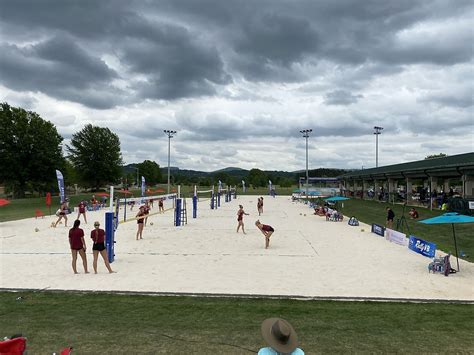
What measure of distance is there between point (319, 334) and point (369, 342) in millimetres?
821

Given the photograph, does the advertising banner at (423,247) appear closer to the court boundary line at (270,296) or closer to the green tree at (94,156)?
the court boundary line at (270,296)

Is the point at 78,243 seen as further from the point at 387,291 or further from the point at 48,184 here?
the point at 48,184

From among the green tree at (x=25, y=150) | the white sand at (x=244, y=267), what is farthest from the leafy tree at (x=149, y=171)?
the white sand at (x=244, y=267)

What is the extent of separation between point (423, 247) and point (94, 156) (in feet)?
214

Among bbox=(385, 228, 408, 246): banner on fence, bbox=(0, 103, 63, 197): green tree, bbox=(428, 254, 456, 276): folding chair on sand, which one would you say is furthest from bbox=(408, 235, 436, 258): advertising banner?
bbox=(0, 103, 63, 197): green tree

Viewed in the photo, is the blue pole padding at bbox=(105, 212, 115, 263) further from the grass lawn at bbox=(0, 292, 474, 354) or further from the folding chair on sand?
the folding chair on sand

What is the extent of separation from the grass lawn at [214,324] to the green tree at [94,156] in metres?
64.3

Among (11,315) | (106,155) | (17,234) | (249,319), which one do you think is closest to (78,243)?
(11,315)

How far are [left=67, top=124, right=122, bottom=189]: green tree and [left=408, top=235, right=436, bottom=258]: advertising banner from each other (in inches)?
2466

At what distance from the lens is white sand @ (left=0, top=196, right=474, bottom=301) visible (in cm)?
995

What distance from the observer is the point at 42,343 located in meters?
6.20

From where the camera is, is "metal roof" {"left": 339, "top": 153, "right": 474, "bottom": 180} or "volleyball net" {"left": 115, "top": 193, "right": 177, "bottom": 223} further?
"metal roof" {"left": 339, "top": 153, "right": 474, "bottom": 180}

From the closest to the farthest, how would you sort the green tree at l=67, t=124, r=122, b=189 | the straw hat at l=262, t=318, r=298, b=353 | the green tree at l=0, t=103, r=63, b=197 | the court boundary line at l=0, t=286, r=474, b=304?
1. the straw hat at l=262, t=318, r=298, b=353
2. the court boundary line at l=0, t=286, r=474, b=304
3. the green tree at l=0, t=103, r=63, b=197
4. the green tree at l=67, t=124, r=122, b=189

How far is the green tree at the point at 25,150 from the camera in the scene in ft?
163
